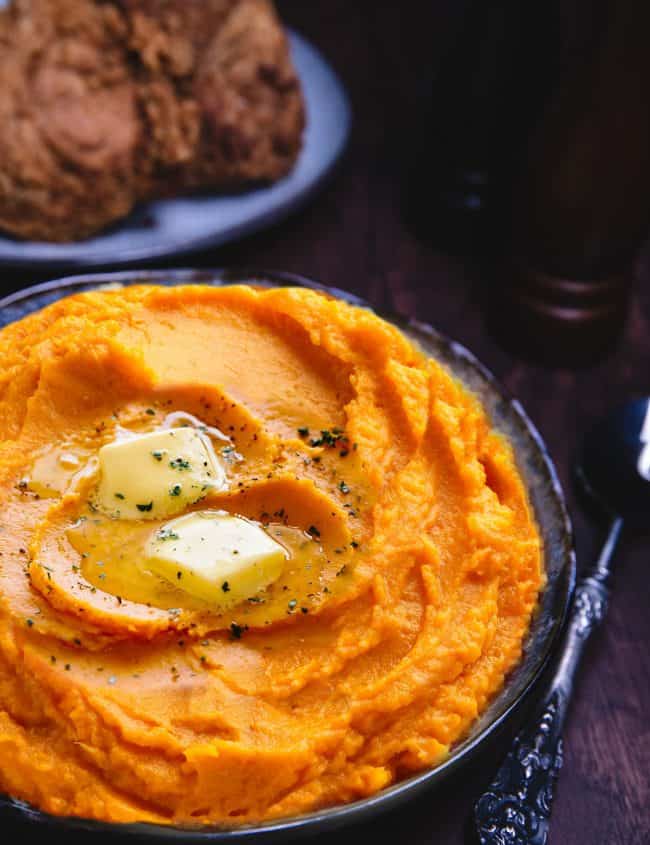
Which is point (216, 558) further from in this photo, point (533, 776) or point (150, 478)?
point (533, 776)

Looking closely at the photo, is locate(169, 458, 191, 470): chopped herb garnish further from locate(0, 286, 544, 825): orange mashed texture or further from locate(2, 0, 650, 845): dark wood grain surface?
locate(2, 0, 650, 845): dark wood grain surface

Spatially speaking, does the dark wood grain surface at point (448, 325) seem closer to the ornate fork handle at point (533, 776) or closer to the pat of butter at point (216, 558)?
the ornate fork handle at point (533, 776)

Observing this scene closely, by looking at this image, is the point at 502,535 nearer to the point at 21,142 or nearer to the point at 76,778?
the point at 76,778

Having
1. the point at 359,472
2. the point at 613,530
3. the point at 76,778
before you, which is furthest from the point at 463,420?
the point at 76,778

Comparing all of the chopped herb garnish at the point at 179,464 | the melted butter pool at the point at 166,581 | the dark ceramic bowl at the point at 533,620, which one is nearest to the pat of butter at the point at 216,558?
the melted butter pool at the point at 166,581

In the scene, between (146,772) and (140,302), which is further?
(140,302)

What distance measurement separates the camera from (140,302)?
10.1ft

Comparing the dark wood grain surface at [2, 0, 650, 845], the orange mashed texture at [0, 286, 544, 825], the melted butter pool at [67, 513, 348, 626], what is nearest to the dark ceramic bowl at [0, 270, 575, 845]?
the orange mashed texture at [0, 286, 544, 825]

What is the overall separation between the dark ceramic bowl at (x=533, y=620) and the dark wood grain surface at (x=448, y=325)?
169 millimetres

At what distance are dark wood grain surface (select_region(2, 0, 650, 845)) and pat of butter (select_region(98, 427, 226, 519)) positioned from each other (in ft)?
3.05

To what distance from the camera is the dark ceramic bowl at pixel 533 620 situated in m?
2.16

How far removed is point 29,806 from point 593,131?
2.92 meters

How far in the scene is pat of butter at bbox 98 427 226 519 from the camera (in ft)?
→ 8.71

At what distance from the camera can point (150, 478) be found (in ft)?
8.71
